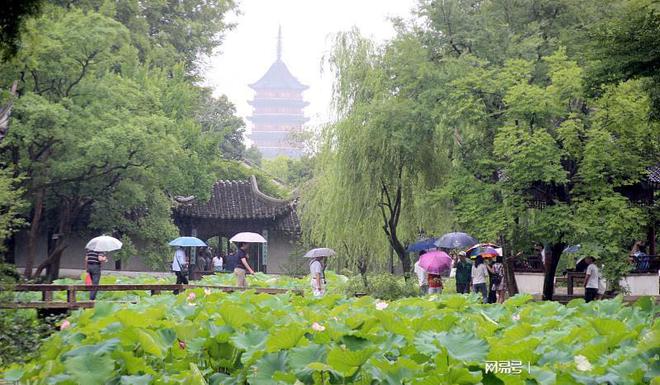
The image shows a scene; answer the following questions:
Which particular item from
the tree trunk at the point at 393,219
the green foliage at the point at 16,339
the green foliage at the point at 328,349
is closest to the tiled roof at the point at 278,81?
the tree trunk at the point at 393,219

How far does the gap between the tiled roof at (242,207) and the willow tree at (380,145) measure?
10605 millimetres

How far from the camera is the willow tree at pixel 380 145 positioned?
59.8 ft

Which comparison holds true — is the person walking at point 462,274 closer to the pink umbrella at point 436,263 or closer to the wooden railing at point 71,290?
the pink umbrella at point 436,263

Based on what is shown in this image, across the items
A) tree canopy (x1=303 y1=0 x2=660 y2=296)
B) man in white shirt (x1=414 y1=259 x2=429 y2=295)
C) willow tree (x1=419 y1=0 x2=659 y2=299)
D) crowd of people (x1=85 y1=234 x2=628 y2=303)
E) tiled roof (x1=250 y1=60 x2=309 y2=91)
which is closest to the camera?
willow tree (x1=419 y1=0 x2=659 y2=299)

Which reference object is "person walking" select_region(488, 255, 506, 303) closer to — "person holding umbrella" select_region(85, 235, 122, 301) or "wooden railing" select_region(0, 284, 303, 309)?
"wooden railing" select_region(0, 284, 303, 309)

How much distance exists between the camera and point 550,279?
57.2ft

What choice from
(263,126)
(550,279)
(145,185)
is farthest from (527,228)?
(263,126)

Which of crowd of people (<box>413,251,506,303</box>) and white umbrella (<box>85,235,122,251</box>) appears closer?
crowd of people (<box>413,251,506,303</box>)

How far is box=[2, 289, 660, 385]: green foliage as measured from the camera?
636cm

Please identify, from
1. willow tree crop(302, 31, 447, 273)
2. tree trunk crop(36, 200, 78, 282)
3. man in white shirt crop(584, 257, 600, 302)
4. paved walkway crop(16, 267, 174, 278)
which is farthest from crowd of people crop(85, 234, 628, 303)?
paved walkway crop(16, 267, 174, 278)

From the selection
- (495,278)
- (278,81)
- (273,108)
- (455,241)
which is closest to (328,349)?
(495,278)

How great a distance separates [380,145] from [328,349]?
1221cm

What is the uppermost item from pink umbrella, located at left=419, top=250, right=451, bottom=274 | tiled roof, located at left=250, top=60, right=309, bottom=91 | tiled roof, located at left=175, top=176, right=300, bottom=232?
tiled roof, located at left=250, top=60, right=309, bottom=91

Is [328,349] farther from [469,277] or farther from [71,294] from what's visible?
[469,277]
